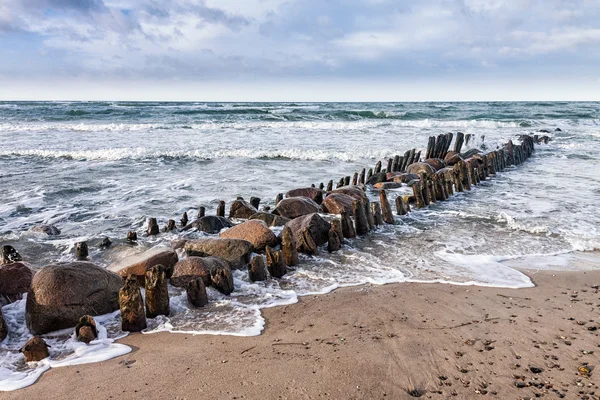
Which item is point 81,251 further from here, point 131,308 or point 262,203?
point 262,203

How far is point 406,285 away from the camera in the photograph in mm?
5594

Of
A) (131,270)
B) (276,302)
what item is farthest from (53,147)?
(276,302)

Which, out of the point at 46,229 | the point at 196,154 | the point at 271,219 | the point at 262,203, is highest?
the point at 196,154

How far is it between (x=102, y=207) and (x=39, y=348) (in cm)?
684

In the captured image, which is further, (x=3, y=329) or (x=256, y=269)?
(x=256, y=269)

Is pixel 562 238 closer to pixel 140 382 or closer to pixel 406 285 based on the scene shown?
pixel 406 285

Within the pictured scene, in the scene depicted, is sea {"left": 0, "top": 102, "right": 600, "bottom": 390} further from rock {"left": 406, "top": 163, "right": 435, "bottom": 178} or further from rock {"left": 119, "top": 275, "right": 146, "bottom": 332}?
rock {"left": 406, "top": 163, "right": 435, "bottom": 178}

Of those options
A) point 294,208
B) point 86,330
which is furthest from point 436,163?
point 86,330

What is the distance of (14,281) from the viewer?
5152 mm

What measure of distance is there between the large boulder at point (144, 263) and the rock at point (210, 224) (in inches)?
80.5

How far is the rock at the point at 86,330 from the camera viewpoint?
4156 millimetres

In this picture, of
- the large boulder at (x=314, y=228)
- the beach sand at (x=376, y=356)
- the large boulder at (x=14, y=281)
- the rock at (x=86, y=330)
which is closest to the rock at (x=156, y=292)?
the beach sand at (x=376, y=356)

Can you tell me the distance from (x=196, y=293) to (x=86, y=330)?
119 cm

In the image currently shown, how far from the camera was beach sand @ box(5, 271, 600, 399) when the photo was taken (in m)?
3.32
